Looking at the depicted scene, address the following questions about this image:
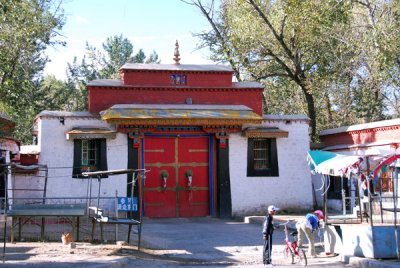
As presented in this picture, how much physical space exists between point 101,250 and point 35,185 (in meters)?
7.47

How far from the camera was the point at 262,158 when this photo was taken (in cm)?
2159

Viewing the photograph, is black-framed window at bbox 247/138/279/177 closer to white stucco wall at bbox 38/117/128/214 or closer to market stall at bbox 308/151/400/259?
white stucco wall at bbox 38/117/128/214

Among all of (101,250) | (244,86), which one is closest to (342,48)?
(244,86)

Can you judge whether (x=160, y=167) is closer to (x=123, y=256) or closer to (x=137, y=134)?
(x=137, y=134)

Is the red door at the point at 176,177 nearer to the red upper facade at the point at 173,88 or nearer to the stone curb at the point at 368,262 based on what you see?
the red upper facade at the point at 173,88

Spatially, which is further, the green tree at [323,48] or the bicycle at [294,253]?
the green tree at [323,48]

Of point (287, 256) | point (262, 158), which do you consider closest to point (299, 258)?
point (287, 256)

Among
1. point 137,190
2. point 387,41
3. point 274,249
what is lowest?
point 274,249

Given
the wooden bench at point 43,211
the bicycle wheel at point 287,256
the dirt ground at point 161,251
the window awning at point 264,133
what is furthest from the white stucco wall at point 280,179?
the wooden bench at point 43,211

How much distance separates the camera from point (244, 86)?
863 inches

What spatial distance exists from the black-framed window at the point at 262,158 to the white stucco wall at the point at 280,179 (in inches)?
6.8

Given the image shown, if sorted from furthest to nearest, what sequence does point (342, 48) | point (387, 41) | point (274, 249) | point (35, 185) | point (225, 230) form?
1. point (342, 48)
2. point (387, 41)
3. point (35, 185)
4. point (225, 230)
5. point (274, 249)

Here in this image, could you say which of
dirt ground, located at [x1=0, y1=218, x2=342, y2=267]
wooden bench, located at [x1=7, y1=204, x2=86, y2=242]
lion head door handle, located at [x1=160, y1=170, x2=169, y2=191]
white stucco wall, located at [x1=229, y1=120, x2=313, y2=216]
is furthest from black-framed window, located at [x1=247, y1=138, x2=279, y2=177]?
wooden bench, located at [x1=7, y1=204, x2=86, y2=242]

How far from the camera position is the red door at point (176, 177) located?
813 inches
